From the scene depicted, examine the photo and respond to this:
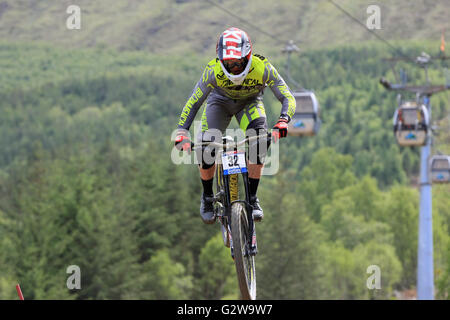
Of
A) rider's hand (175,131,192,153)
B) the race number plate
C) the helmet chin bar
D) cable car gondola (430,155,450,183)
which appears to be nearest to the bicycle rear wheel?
the race number plate

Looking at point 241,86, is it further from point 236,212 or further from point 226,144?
point 236,212

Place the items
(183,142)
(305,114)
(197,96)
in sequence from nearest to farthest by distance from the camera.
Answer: (183,142) → (197,96) → (305,114)

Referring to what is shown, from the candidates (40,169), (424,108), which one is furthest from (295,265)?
(40,169)

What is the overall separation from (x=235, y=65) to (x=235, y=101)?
33.6 inches

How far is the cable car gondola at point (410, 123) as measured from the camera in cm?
3947

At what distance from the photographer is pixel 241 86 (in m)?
8.84

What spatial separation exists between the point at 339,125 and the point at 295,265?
449 feet

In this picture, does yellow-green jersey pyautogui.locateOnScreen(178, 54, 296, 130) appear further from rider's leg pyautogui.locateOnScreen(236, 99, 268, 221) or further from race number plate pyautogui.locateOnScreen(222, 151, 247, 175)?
race number plate pyautogui.locateOnScreen(222, 151, 247, 175)

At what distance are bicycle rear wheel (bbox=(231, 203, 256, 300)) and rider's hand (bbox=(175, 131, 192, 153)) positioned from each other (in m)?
0.92

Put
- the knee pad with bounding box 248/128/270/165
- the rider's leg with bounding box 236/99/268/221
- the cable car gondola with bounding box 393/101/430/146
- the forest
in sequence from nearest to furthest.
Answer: the knee pad with bounding box 248/128/270/165
the rider's leg with bounding box 236/99/268/221
the cable car gondola with bounding box 393/101/430/146
the forest

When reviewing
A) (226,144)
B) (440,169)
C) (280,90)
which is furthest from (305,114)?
(226,144)

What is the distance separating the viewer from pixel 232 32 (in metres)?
8.15

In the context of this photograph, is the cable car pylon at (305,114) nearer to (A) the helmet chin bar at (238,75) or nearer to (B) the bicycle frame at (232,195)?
(B) the bicycle frame at (232,195)

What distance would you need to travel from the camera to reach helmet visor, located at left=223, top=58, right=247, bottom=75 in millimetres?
8305
